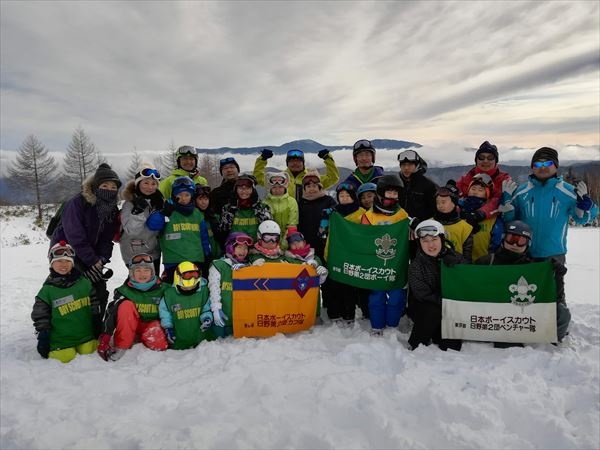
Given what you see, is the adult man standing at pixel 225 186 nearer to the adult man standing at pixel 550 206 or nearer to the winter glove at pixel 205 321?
the winter glove at pixel 205 321

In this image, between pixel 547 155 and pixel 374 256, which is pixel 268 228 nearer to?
pixel 374 256

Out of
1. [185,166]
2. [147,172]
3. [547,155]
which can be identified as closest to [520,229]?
[547,155]

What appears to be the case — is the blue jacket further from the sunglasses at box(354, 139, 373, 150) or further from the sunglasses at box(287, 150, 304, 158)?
the sunglasses at box(287, 150, 304, 158)

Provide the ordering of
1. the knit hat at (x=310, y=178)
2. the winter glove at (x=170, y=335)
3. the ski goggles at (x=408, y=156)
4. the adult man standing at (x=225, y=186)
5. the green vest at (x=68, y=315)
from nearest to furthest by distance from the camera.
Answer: the green vest at (x=68, y=315)
the winter glove at (x=170, y=335)
the ski goggles at (x=408, y=156)
the knit hat at (x=310, y=178)
the adult man standing at (x=225, y=186)

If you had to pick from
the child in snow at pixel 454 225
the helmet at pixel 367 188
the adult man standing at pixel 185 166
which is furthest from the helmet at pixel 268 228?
the child in snow at pixel 454 225

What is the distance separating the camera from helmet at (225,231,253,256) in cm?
570

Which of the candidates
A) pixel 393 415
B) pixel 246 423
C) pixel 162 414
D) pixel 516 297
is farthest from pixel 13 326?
pixel 516 297

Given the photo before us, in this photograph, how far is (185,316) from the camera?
516cm

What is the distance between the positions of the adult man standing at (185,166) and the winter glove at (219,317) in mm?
2640

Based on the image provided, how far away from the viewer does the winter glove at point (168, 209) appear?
5.62 m

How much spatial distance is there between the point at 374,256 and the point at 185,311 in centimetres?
280

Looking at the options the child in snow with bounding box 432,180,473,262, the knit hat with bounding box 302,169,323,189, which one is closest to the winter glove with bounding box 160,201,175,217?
the knit hat with bounding box 302,169,323,189

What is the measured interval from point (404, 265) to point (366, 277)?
0.58m

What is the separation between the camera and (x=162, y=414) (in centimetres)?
346
